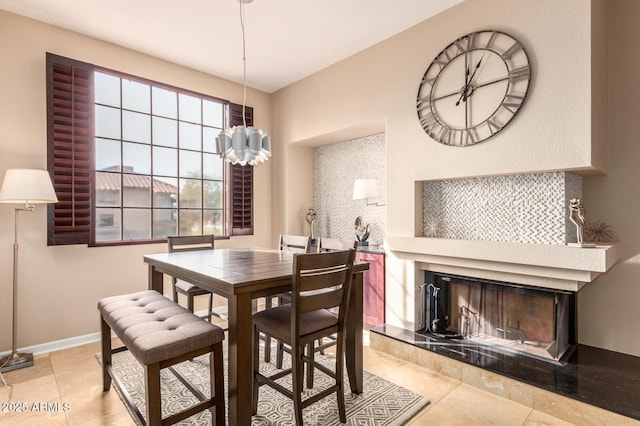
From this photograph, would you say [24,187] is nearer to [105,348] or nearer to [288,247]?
[105,348]

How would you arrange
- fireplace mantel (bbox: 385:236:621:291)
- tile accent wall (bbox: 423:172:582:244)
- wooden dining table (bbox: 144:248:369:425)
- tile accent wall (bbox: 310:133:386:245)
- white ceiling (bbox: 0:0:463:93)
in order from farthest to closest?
tile accent wall (bbox: 310:133:386:245) < white ceiling (bbox: 0:0:463:93) < tile accent wall (bbox: 423:172:582:244) < fireplace mantel (bbox: 385:236:621:291) < wooden dining table (bbox: 144:248:369:425)

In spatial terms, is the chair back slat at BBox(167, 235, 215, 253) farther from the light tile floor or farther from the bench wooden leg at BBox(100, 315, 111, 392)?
the light tile floor

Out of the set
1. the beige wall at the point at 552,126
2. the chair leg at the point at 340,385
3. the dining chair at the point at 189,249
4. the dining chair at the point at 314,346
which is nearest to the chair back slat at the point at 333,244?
the dining chair at the point at 314,346

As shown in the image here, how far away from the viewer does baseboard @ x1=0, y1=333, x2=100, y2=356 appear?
2.82m

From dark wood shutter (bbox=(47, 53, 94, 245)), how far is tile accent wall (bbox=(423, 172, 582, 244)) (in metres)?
3.17

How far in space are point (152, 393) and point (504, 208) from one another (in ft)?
8.60

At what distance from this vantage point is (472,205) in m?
2.79

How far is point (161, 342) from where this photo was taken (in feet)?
5.06

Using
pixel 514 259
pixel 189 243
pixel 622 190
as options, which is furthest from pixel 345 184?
pixel 622 190

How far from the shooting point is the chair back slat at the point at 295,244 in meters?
2.93

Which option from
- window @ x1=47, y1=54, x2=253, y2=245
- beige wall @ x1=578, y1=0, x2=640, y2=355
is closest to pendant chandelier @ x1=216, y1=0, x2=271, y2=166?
window @ x1=47, y1=54, x2=253, y2=245

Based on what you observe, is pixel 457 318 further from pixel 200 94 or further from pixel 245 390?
pixel 200 94

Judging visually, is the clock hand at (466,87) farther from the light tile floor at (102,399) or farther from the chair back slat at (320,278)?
the light tile floor at (102,399)

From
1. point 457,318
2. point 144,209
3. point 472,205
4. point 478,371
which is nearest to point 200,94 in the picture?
point 144,209
